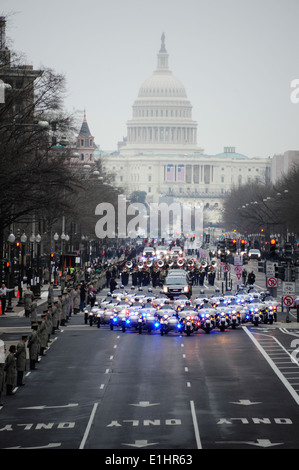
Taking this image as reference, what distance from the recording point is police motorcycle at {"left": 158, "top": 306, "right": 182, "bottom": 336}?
52125 mm

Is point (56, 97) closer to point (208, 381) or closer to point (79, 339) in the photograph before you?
point (79, 339)

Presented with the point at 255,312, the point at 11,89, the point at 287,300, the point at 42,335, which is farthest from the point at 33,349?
the point at 287,300

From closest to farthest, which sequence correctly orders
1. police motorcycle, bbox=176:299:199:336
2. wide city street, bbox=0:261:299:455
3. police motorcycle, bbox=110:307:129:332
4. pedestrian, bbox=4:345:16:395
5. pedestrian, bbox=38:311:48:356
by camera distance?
wide city street, bbox=0:261:299:455
pedestrian, bbox=4:345:16:395
pedestrian, bbox=38:311:48:356
police motorcycle, bbox=176:299:199:336
police motorcycle, bbox=110:307:129:332

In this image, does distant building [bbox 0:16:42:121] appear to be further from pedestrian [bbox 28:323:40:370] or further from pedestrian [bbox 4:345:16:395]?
pedestrian [bbox 4:345:16:395]

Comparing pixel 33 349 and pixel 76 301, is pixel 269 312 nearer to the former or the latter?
pixel 76 301

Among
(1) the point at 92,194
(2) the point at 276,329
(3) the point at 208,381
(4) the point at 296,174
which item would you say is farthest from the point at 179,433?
(4) the point at 296,174

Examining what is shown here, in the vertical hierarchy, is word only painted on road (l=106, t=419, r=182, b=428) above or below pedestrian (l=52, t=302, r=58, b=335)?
below

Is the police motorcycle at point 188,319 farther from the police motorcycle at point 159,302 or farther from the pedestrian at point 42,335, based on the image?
the pedestrian at point 42,335

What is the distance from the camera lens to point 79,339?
1967 inches

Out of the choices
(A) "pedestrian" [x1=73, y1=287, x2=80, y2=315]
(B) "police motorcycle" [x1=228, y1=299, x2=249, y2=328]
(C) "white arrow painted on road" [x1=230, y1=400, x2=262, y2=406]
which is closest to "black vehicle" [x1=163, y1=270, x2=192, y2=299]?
(A) "pedestrian" [x1=73, y1=287, x2=80, y2=315]

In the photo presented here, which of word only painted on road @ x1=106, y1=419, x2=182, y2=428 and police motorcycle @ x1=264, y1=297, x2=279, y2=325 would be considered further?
police motorcycle @ x1=264, y1=297, x2=279, y2=325

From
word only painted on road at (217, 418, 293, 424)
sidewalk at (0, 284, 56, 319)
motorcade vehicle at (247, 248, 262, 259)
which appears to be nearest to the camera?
word only painted on road at (217, 418, 293, 424)

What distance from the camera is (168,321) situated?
5222 cm

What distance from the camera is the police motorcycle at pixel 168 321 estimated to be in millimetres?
52125
